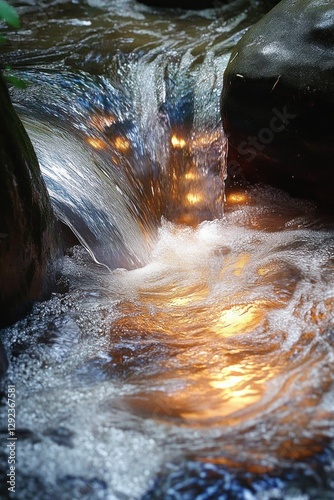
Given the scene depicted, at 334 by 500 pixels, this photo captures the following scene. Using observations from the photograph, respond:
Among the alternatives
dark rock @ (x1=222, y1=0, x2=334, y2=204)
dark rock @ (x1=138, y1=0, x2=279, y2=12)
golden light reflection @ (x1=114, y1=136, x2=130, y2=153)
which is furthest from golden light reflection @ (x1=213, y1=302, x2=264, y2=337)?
dark rock @ (x1=138, y1=0, x2=279, y2=12)

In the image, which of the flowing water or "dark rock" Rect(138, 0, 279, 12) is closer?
the flowing water

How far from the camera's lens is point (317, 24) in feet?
14.5

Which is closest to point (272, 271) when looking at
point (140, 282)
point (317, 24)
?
point (140, 282)

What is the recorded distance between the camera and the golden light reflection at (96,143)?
4.77 meters

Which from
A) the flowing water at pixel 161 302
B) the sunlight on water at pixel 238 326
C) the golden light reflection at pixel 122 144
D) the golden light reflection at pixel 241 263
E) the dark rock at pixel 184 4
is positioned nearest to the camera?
the flowing water at pixel 161 302

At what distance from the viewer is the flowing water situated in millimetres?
2055

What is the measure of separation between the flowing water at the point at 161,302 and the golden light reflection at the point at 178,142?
20 millimetres

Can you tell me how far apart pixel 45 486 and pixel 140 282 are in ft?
6.50

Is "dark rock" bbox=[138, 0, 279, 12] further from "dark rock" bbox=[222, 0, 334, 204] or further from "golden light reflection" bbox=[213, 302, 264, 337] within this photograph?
"golden light reflection" bbox=[213, 302, 264, 337]

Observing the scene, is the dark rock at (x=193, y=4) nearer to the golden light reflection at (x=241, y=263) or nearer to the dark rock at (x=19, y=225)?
the golden light reflection at (x=241, y=263)

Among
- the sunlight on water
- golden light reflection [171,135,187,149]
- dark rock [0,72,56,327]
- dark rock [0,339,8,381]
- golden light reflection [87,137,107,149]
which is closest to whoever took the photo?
the sunlight on water

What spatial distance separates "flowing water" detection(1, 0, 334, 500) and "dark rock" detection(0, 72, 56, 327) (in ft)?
0.49

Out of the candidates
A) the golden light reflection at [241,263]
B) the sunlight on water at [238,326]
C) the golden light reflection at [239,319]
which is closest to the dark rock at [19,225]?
the sunlight on water at [238,326]

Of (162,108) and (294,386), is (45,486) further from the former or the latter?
(162,108)
